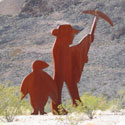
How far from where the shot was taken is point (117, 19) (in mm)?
42844

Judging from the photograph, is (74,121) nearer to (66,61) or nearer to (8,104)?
(8,104)

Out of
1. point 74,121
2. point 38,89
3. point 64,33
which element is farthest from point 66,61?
point 74,121

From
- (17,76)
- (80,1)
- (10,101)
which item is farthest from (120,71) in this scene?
(80,1)

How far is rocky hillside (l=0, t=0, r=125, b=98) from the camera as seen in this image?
28328mm

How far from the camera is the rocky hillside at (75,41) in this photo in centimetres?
2833

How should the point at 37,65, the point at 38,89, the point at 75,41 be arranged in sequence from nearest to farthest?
1. the point at 38,89
2. the point at 37,65
3. the point at 75,41

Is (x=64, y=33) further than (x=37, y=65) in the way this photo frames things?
Yes

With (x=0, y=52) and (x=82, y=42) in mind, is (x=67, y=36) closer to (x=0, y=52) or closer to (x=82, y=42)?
(x=82, y=42)

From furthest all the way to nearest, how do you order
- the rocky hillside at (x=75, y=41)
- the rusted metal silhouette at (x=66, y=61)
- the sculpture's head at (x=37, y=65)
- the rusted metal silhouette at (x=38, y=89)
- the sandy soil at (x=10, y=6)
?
the sandy soil at (x=10, y=6), the rocky hillside at (x=75, y=41), the rusted metal silhouette at (x=66, y=61), the sculpture's head at (x=37, y=65), the rusted metal silhouette at (x=38, y=89)

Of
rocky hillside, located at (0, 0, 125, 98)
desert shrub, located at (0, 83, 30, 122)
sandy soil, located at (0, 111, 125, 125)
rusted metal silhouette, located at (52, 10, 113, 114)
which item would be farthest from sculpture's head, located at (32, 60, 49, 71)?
Result: rocky hillside, located at (0, 0, 125, 98)

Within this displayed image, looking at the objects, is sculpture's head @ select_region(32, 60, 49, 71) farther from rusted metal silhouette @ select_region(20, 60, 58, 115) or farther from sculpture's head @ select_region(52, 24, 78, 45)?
sculpture's head @ select_region(52, 24, 78, 45)

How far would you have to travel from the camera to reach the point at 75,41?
3872 cm

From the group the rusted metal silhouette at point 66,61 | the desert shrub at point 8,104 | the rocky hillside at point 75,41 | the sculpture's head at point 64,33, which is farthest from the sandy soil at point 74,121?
the rocky hillside at point 75,41

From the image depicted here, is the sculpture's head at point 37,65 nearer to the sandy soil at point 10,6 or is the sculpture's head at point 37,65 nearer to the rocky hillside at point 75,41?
the rocky hillside at point 75,41
